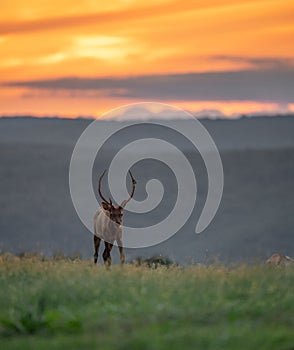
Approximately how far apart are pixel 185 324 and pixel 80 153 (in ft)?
302

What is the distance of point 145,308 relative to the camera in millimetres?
13078

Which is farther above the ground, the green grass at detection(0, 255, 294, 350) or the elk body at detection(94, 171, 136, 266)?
the elk body at detection(94, 171, 136, 266)

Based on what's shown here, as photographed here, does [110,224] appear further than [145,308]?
Yes

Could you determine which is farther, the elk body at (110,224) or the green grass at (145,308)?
the elk body at (110,224)

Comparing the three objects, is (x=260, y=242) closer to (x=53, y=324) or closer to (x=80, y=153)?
(x=80, y=153)

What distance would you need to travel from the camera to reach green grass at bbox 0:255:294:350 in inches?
451

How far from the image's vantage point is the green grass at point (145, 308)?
11.4 meters

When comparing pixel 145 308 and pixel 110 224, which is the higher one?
pixel 110 224

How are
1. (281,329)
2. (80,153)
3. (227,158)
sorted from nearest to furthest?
(281,329) → (227,158) → (80,153)

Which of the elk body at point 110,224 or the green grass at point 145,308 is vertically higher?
the elk body at point 110,224

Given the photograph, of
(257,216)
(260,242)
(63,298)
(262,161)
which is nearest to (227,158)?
(262,161)

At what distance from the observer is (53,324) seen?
496 inches

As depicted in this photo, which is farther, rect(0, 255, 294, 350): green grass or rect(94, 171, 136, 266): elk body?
rect(94, 171, 136, 266): elk body

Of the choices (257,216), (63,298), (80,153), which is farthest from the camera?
(80,153)
